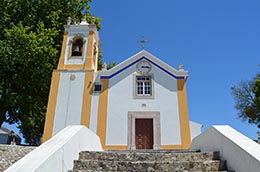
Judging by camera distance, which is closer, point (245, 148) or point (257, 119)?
point (245, 148)

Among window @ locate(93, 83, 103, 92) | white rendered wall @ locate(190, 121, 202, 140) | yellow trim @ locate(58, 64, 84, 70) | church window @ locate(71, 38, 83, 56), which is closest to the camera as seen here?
white rendered wall @ locate(190, 121, 202, 140)

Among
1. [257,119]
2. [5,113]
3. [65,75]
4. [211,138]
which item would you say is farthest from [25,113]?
[257,119]

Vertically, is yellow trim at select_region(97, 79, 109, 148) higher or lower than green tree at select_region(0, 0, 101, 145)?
lower

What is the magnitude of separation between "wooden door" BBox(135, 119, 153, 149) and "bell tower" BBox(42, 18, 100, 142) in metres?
2.70

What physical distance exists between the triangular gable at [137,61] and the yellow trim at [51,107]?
2562 mm

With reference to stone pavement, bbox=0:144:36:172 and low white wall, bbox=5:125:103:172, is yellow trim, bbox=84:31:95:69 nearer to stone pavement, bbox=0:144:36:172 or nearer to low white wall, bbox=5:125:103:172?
stone pavement, bbox=0:144:36:172

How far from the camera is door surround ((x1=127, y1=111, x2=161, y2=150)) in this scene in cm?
1284

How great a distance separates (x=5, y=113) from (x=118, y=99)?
23.7 ft

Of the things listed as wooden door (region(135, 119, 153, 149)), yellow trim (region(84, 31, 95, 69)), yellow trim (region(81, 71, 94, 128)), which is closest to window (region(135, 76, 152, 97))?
wooden door (region(135, 119, 153, 149))

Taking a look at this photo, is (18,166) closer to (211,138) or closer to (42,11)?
(211,138)

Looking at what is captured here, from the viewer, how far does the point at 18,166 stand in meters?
2.74

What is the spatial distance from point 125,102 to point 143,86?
1477mm

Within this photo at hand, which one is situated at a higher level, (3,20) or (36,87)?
(3,20)

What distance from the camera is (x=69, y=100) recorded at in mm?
13789
